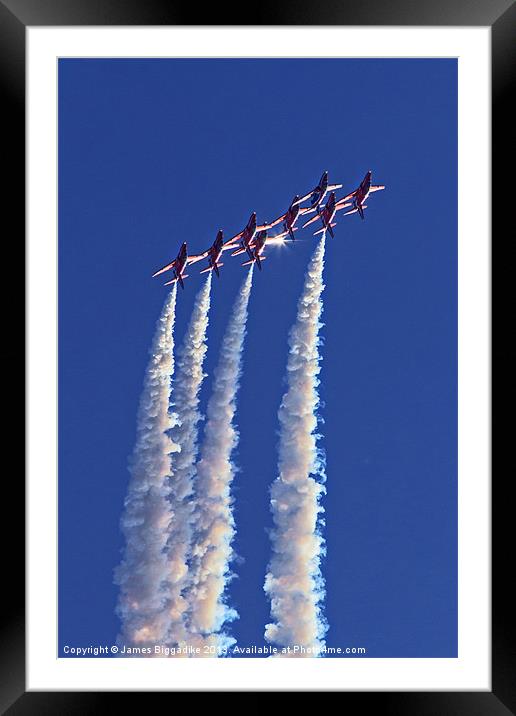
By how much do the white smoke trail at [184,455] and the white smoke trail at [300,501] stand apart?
2809mm

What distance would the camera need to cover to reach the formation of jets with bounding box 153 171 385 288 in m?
19.9

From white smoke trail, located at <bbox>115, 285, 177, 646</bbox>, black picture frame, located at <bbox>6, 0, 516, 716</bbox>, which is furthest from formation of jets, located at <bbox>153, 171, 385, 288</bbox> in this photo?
black picture frame, located at <bbox>6, 0, 516, 716</bbox>

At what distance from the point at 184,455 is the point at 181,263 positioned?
639cm

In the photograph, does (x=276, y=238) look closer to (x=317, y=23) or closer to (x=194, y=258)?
(x=194, y=258)

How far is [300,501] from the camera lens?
1994 centimetres

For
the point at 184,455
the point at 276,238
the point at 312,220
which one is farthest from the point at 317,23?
the point at 184,455

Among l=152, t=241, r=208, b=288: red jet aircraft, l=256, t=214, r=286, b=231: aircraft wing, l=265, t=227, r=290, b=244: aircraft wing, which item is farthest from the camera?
l=265, t=227, r=290, b=244: aircraft wing

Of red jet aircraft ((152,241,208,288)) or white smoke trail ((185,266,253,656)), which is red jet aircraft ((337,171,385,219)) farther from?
red jet aircraft ((152,241,208,288))

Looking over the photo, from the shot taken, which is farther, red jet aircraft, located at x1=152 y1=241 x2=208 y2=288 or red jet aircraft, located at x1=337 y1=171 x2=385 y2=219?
red jet aircraft, located at x1=152 y1=241 x2=208 y2=288

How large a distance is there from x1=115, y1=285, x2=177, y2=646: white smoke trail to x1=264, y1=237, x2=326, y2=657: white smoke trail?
11.6ft
